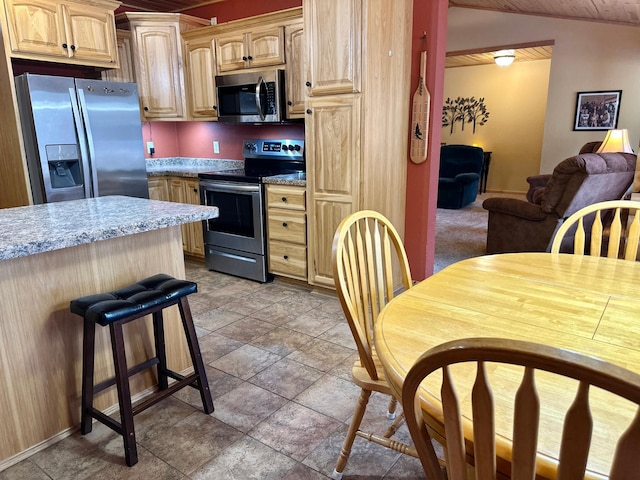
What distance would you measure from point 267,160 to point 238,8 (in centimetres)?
162

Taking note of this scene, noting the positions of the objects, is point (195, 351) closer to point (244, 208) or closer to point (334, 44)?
point (244, 208)

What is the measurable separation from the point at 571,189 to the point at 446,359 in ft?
11.6

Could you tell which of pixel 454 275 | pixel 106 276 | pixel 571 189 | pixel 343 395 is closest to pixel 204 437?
pixel 343 395

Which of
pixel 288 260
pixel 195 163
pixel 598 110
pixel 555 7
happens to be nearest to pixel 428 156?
pixel 288 260

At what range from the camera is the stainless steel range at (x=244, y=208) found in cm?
376

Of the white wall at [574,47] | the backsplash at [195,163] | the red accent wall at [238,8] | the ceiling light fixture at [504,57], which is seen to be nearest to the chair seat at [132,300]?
the backsplash at [195,163]

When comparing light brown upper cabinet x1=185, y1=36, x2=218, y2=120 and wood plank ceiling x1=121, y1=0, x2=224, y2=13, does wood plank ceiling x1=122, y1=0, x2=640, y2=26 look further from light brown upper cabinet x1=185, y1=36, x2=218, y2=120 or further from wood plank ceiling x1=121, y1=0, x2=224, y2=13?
light brown upper cabinet x1=185, y1=36, x2=218, y2=120

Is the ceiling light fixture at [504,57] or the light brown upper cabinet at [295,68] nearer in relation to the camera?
the light brown upper cabinet at [295,68]

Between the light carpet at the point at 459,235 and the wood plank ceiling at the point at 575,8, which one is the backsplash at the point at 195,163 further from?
the wood plank ceiling at the point at 575,8

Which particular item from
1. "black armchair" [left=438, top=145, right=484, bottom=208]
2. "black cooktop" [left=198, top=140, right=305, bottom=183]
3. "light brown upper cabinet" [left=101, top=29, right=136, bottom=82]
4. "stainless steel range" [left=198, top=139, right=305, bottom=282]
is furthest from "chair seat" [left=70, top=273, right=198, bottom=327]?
"black armchair" [left=438, top=145, right=484, bottom=208]

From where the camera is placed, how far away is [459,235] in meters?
5.57

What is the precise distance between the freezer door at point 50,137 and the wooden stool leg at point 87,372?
87.3 inches

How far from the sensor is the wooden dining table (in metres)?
0.79

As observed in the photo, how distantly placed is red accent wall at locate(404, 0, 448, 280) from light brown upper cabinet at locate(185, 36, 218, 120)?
193cm
